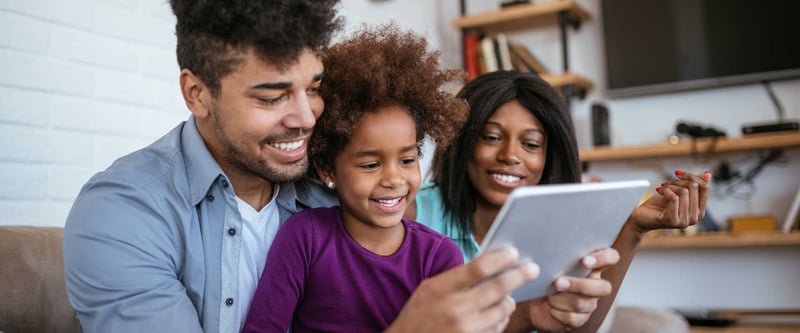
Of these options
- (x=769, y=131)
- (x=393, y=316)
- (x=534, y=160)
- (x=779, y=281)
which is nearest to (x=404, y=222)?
(x=393, y=316)

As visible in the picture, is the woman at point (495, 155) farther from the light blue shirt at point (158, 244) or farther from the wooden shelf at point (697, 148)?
the wooden shelf at point (697, 148)

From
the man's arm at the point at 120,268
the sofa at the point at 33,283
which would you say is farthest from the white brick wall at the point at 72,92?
the man's arm at the point at 120,268

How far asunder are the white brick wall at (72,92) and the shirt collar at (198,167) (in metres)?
0.78

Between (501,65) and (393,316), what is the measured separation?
2603 mm

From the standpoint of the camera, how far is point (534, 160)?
1858 millimetres

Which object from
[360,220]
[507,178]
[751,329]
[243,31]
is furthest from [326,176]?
[751,329]

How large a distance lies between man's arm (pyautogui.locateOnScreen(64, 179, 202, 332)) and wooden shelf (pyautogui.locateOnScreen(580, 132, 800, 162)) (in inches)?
103

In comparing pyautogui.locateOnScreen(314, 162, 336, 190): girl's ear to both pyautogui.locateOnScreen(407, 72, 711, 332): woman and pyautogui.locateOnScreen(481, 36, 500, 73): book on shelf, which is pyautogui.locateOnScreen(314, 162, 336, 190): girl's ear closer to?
pyautogui.locateOnScreen(407, 72, 711, 332): woman

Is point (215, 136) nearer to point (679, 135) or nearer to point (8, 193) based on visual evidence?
point (8, 193)

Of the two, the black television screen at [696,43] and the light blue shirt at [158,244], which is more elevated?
the black television screen at [696,43]

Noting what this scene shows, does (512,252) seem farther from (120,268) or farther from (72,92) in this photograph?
(72,92)

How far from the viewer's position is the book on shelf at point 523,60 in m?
3.71

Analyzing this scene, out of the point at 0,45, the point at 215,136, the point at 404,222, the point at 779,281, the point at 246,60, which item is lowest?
the point at 779,281

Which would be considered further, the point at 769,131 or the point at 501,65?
the point at 501,65
